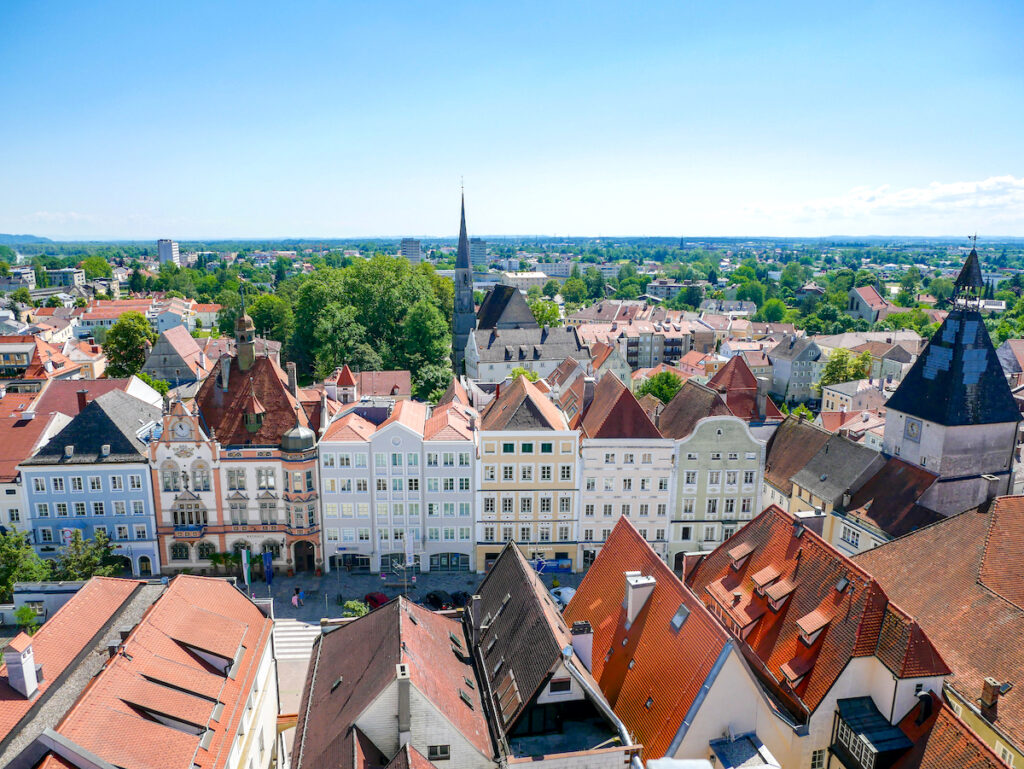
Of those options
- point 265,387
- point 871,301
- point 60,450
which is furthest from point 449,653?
point 871,301

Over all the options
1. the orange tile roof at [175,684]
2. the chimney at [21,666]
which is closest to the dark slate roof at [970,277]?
the orange tile roof at [175,684]

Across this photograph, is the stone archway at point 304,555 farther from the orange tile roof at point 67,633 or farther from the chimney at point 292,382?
the orange tile roof at point 67,633

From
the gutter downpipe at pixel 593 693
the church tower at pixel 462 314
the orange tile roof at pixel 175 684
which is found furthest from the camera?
the church tower at pixel 462 314

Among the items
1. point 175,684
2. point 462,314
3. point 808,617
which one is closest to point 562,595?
point 808,617

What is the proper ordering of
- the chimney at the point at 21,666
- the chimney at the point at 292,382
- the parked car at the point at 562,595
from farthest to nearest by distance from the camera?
the chimney at the point at 292,382, the parked car at the point at 562,595, the chimney at the point at 21,666

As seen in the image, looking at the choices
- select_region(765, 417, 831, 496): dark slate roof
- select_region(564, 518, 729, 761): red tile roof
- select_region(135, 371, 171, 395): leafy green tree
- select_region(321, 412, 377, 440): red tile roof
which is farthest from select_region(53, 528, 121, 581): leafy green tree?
select_region(765, 417, 831, 496): dark slate roof

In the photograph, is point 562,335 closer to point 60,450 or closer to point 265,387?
point 265,387

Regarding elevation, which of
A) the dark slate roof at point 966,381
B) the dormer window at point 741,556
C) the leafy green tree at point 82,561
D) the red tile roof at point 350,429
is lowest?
the leafy green tree at point 82,561
